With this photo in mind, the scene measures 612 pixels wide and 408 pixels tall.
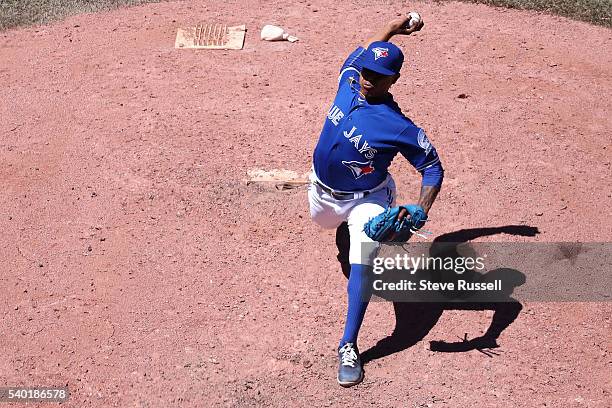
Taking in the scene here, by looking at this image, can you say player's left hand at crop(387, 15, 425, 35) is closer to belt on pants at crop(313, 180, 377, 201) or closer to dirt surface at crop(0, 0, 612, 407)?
belt on pants at crop(313, 180, 377, 201)

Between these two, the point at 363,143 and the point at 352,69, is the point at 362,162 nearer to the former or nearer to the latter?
the point at 363,143

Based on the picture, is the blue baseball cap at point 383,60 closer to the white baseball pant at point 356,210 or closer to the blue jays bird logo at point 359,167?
the blue jays bird logo at point 359,167

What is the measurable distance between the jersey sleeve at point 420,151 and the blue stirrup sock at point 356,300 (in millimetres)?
720

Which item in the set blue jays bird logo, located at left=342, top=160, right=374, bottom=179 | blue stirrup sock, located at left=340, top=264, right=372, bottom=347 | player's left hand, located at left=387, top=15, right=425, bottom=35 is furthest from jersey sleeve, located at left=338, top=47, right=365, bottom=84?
blue stirrup sock, located at left=340, top=264, right=372, bottom=347

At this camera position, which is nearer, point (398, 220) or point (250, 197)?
point (398, 220)

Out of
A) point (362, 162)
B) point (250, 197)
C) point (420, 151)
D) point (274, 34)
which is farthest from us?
point (274, 34)

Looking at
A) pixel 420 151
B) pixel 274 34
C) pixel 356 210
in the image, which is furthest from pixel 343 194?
pixel 274 34

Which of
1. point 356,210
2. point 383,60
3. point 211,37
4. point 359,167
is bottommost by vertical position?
point 211,37

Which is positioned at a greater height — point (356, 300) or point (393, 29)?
point (393, 29)

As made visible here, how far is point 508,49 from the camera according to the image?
853cm

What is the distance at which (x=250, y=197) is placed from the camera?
6699 mm

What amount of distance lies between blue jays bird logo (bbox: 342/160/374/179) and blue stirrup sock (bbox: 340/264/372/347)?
1.94 feet

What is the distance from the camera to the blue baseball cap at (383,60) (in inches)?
192

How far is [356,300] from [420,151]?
1.03 m
